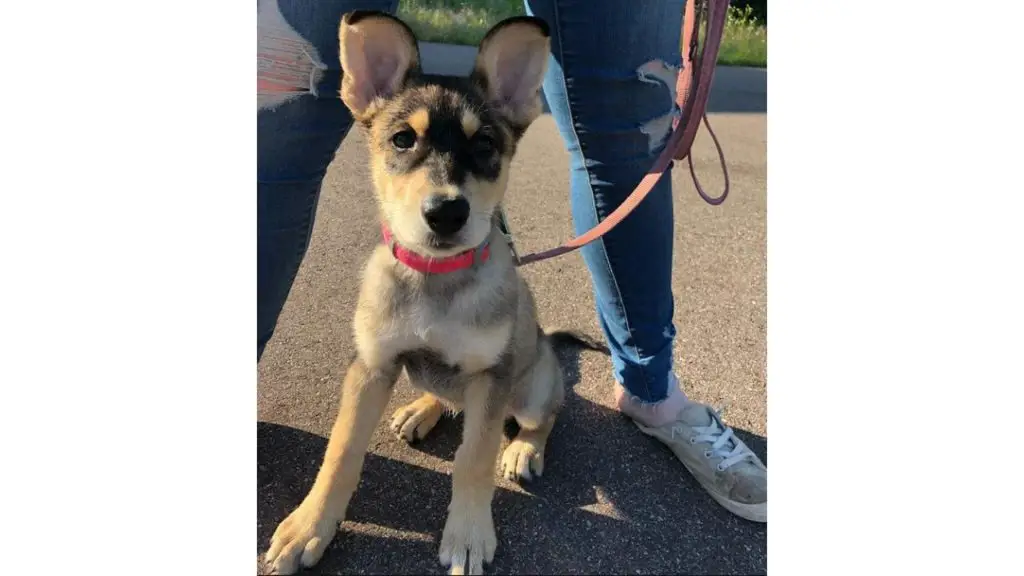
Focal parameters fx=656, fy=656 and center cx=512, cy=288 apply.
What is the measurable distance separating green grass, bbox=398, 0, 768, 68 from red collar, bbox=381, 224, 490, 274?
0.58m

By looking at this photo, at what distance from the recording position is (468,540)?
1.88m

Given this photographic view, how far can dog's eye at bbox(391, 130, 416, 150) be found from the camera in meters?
1.72

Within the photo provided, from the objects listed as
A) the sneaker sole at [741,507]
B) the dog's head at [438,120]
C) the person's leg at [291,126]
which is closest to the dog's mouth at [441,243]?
the dog's head at [438,120]

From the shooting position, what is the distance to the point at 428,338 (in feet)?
6.13

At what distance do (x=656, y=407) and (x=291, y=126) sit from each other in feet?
5.05

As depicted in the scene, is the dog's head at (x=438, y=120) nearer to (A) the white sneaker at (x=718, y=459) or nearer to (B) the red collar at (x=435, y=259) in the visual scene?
(B) the red collar at (x=435, y=259)

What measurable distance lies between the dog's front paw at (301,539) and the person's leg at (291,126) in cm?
49

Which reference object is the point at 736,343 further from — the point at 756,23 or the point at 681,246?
the point at 756,23

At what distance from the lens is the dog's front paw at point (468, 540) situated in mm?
1852

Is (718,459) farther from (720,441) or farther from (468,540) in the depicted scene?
(468,540)

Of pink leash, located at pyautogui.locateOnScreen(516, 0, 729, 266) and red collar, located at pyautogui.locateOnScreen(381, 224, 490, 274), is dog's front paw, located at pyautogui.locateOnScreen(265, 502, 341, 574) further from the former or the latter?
pink leash, located at pyautogui.locateOnScreen(516, 0, 729, 266)

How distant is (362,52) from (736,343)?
1959 millimetres

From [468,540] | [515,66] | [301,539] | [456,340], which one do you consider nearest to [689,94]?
[515,66]

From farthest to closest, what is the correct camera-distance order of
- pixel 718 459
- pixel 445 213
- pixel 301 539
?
pixel 718 459
pixel 301 539
pixel 445 213
